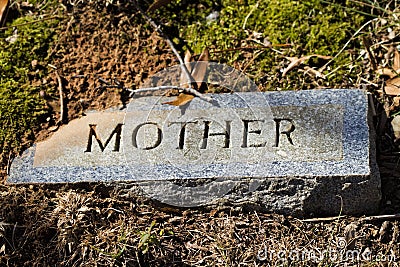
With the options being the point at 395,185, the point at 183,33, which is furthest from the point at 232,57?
the point at 395,185

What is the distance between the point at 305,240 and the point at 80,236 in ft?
3.07

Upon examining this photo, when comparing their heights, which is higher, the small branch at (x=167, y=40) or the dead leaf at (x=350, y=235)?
the small branch at (x=167, y=40)

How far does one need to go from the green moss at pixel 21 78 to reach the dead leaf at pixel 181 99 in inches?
26.1

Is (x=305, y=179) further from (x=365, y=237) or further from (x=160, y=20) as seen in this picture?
(x=160, y=20)

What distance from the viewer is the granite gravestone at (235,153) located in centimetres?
Result: 276

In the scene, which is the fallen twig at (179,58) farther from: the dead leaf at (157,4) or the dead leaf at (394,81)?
the dead leaf at (394,81)

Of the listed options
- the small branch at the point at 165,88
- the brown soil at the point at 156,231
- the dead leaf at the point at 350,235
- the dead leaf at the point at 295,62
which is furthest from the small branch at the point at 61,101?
the dead leaf at the point at 350,235

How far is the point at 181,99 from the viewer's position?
3.08 m

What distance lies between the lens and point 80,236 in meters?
2.83

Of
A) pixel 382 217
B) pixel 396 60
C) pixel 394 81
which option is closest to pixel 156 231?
pixel 382 217

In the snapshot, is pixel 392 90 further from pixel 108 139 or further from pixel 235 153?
pixel 108 139

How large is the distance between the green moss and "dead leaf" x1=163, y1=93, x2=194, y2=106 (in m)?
0.66

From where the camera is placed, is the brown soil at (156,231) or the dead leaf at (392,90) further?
the dead leaf at (392,90)

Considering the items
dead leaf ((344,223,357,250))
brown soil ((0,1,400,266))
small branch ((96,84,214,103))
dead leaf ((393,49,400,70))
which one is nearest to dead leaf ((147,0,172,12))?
small branch ((96,84,214,103))
